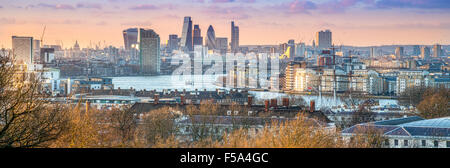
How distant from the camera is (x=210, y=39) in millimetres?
66375

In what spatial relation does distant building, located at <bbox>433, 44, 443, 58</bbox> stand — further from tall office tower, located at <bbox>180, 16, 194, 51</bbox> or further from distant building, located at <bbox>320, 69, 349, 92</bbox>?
distant building, located at <bbox>320, 69, 349, 92</bbox>

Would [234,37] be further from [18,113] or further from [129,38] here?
[18,113]

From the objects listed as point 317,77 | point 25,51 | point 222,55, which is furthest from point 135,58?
point 317,77

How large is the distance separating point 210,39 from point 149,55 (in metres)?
20.8

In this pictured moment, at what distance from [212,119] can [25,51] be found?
23.4 meters

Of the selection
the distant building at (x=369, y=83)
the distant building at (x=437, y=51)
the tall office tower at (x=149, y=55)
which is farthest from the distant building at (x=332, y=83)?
the distant building at (x=437, y=51)

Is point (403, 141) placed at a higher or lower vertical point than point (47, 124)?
lower

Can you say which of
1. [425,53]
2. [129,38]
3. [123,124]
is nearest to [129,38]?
[129,38]

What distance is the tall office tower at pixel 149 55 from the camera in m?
45.5

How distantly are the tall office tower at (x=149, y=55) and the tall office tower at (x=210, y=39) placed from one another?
1608 cm

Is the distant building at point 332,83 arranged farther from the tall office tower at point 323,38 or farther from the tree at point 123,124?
the tall office tower at point 323,38

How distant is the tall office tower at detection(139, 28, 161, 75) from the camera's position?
149ft
